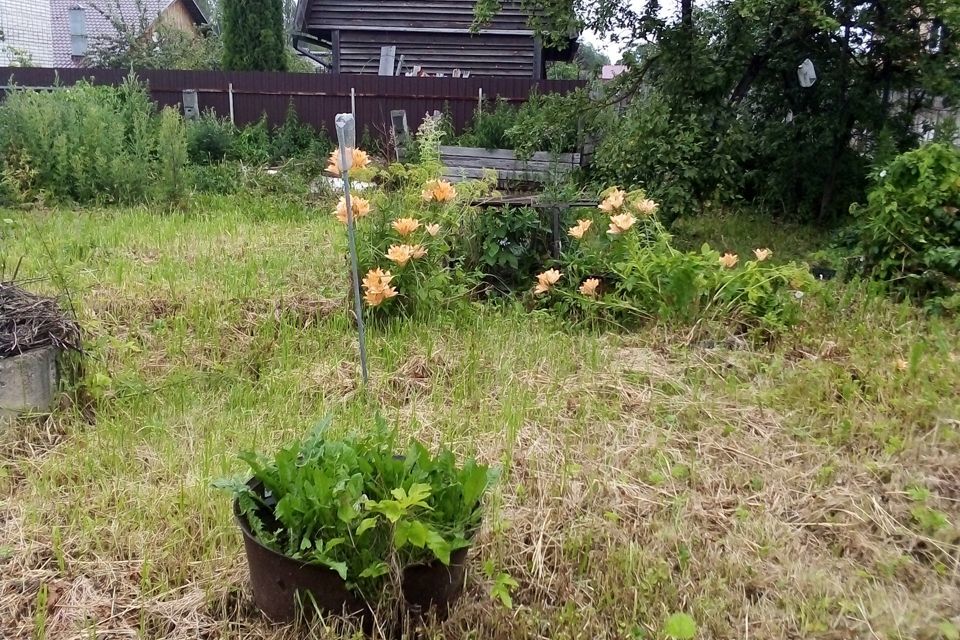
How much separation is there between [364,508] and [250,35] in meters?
15.6

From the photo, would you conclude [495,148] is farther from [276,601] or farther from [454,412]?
[276,601]

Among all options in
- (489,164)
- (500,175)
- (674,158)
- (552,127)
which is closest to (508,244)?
(674,158)

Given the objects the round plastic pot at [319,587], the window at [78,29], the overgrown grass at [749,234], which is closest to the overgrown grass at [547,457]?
the round plastic pot at [319,587]

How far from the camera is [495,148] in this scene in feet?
31.9

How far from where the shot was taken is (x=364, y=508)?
194 centimetres

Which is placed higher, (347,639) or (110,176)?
(110,176)

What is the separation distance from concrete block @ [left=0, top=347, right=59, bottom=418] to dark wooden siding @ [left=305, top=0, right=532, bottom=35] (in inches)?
516

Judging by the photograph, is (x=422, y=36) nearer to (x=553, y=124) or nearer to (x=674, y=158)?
(x=553, y=124)

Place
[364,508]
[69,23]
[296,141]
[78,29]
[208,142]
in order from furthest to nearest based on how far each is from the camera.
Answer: [69,23] < [78,29] < [296,141] < [208,142] < [364,508]

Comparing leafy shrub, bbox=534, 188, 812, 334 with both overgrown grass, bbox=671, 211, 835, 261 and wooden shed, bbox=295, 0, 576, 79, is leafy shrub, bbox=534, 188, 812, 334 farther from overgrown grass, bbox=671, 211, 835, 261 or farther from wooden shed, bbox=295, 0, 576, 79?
wooden shed, bbox=295, 0, 576, 79

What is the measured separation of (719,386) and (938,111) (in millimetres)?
5996

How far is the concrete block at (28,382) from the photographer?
303 centimetres

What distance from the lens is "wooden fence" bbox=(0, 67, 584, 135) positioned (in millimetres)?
11906

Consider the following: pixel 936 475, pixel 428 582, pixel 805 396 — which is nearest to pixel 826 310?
pixel 805 396
